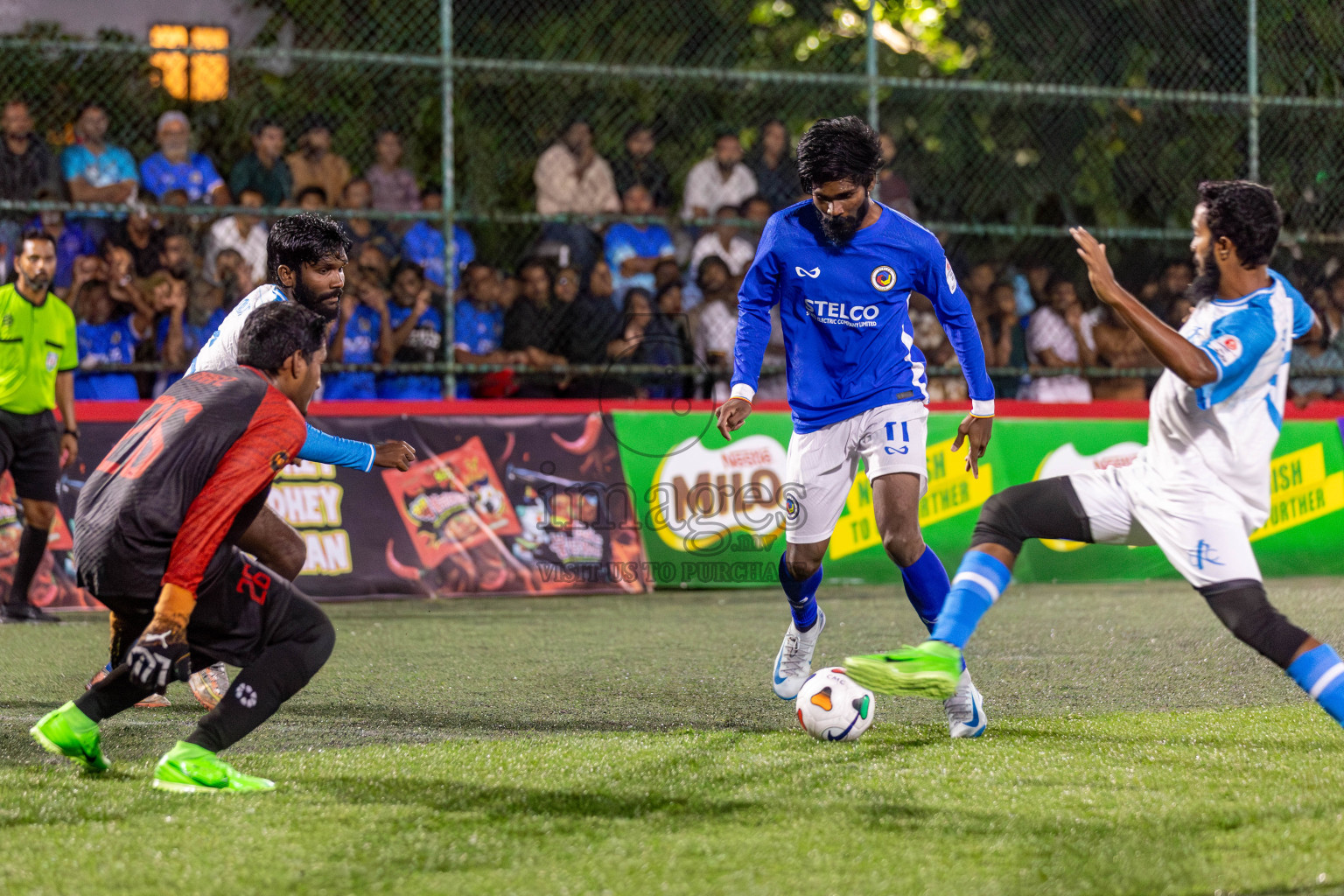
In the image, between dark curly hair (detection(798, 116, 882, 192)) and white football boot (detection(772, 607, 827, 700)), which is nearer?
dark curly hair (detection(798, 116, 882, 192))

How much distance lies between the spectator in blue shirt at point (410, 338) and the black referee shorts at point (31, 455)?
260 centimetres

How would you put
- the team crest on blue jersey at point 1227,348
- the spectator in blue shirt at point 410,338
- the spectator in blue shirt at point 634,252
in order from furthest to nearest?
the spectator in blue shirt at point 634,252
the spectator in blue shirt at point 410,338
the team crest on blue jersey at point 1227,348

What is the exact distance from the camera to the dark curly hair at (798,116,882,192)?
17.4 feet

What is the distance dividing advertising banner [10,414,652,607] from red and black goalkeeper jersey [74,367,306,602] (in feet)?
20.3

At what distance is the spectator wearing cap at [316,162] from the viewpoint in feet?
37.8

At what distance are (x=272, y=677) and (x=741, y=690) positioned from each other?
98.8 inches

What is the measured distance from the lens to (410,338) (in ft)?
36.3

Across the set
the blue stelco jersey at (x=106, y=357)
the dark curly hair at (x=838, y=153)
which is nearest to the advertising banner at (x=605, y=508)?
the blue stelco jersey at (x=106, y=357)

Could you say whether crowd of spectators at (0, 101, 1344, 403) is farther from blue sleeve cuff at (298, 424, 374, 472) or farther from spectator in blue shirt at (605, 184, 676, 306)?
blue sleeve cuff at (298, 424, 374, 472)

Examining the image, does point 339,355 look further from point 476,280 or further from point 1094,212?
point 1094,212

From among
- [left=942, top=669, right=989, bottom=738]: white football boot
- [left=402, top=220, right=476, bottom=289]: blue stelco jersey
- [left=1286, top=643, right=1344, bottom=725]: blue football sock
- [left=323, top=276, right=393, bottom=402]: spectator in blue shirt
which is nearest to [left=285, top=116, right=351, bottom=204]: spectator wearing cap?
[left=402, top=220, right=476, bottom=289]: blue stelco jersey

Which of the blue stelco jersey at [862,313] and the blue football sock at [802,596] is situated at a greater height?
the blue stelco jersey at [862,313]

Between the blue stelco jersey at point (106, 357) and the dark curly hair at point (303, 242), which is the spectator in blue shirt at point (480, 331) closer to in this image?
the blue stelco jersey at point (106, 357)

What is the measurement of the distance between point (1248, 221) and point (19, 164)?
9.05 m
